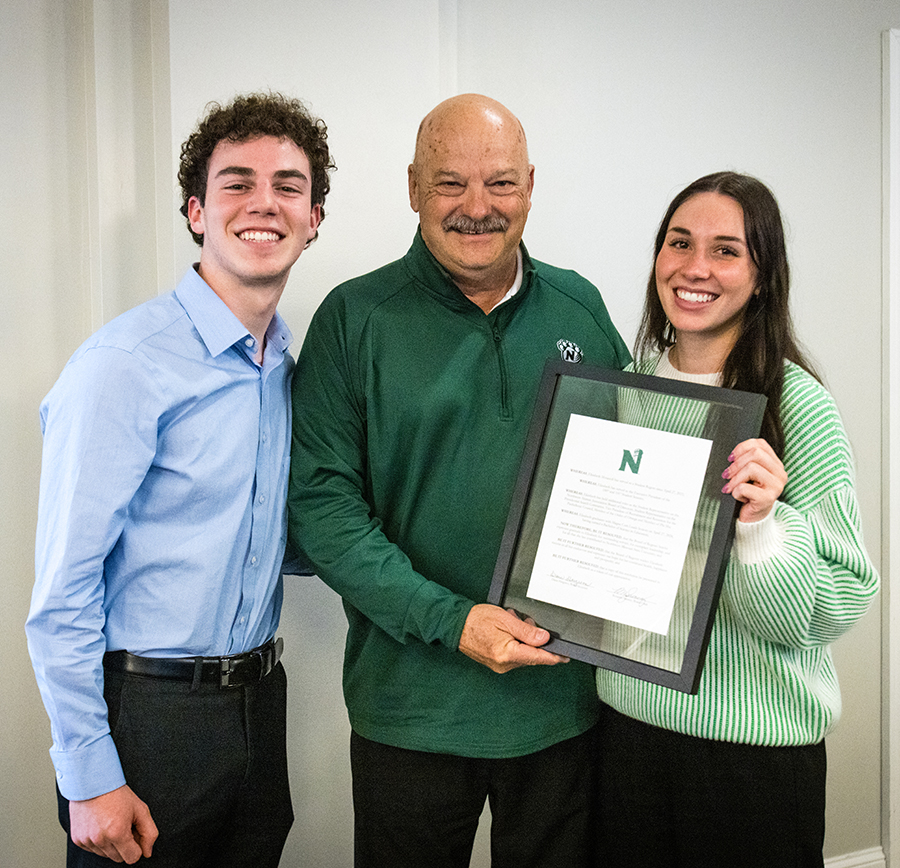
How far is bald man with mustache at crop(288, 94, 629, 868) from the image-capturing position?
150cm

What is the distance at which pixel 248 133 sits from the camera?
1485mm

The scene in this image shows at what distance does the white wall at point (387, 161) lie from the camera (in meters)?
1.78

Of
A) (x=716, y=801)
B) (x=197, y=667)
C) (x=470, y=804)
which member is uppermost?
(x=197, y=667)

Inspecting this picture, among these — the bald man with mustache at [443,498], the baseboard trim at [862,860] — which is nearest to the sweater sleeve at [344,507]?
the bald man with mustache at [443,498]

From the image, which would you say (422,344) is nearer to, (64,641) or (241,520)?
(241,520)

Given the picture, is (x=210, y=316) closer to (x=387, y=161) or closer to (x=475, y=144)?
(x=475, y=144)

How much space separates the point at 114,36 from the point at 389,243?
0.73 m

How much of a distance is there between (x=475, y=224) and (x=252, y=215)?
1.33 ft

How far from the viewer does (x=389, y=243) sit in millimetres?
1992

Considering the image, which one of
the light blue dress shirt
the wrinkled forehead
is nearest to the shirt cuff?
the light blue dress shirt

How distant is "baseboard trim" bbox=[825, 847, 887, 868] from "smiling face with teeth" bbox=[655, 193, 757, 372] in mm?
1981

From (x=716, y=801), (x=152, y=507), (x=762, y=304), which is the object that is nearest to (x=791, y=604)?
(x=716, y=801)

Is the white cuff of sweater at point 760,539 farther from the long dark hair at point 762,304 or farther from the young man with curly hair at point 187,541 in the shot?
the young man with curly hair at point 187,541

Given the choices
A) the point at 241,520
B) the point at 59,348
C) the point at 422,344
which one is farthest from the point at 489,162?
the point at 59,348
